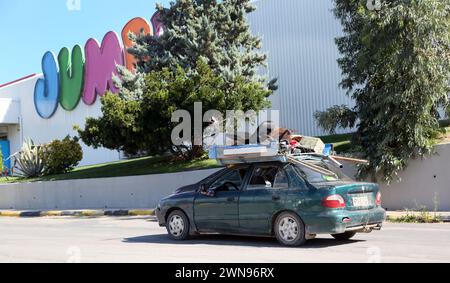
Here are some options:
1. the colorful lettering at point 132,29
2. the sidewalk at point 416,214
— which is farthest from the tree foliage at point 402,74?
the colorful lettering at point 132,29

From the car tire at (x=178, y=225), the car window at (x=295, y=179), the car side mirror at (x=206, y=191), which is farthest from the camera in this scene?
the car tire at (x=178, y=225)

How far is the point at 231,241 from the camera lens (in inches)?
421

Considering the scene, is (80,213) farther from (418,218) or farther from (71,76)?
(71,76)

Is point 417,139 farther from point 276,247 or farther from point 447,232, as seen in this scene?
point 276,247

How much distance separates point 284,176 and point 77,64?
1109 inches

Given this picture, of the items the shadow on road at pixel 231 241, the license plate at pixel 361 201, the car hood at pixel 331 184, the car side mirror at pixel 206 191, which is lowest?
the shadow on road at pixel 231 241

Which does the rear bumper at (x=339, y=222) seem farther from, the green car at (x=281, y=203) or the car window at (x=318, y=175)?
the car window at (x=318, y=175)

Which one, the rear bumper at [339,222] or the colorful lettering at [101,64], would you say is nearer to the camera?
the rear bumper at [339,222]

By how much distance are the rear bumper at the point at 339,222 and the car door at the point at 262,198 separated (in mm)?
661

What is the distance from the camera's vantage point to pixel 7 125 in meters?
42.5

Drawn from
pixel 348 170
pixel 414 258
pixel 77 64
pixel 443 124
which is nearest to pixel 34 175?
pixel 77 64

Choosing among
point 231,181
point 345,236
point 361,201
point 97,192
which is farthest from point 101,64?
point 361,201

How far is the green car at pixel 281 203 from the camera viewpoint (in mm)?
9164

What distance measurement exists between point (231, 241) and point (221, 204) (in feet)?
2.79
